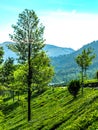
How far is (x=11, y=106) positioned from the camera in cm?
10075

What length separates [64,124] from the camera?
131 feet

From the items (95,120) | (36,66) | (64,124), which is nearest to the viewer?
(95,120)

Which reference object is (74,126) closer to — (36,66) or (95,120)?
(95,120)

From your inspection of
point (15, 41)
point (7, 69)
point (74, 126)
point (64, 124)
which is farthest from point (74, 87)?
point (7, 69)

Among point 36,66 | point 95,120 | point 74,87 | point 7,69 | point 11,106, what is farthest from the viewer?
point 7,69

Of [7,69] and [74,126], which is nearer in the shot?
[74,126]

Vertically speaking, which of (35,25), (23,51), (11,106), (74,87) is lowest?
(11,106)

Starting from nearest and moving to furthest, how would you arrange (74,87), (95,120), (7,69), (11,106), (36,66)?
(95,120) < (36,66) < (74,87) < (11,106) < (7,69)

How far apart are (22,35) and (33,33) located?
6.63ft

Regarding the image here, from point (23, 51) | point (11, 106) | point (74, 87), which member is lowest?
point (11, 106)

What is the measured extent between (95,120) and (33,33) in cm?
2980

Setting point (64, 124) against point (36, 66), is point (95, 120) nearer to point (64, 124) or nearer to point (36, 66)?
point (64, 124)

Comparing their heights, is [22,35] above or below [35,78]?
above

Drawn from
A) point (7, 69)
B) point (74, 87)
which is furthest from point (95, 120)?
point (7, 69)
